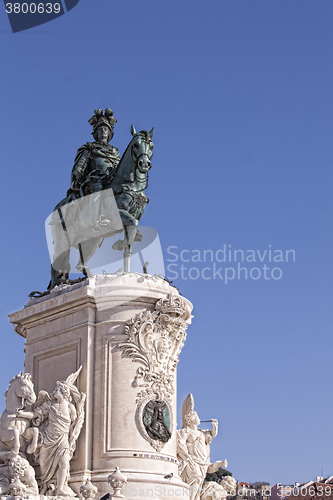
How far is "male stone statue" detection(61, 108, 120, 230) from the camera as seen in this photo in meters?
16.7

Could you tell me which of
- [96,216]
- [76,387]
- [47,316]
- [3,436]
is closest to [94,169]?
[96,216]

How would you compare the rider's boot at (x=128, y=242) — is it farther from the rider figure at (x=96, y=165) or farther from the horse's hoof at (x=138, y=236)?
the horse's hoof at (x=138, y=236)

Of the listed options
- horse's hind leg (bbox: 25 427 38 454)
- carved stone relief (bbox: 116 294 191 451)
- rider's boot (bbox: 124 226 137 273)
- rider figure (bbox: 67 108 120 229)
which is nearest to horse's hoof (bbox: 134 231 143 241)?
rider's boot (bbox: 124 226 137 273)

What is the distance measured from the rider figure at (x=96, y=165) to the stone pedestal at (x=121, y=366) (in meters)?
2.03

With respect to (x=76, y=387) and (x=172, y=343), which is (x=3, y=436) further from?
(x=172, y=343)

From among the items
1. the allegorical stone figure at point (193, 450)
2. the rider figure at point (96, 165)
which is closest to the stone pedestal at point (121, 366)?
the allegorical stone figure at point (193, 450)

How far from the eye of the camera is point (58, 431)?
1404 centimetres

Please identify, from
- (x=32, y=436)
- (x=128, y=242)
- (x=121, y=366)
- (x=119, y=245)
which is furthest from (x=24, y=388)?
(x=119, y=245)

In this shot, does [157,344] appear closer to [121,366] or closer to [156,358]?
[156,358]

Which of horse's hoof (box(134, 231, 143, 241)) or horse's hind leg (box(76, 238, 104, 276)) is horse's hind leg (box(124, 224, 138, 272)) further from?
horse's hind leg (box(76, 238, 104, 276))

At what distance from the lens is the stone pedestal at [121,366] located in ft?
46.5

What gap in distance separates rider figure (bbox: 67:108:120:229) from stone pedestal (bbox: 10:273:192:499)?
2.03 m

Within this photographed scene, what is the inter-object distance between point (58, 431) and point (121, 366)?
68.4 inches

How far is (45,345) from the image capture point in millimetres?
15758
